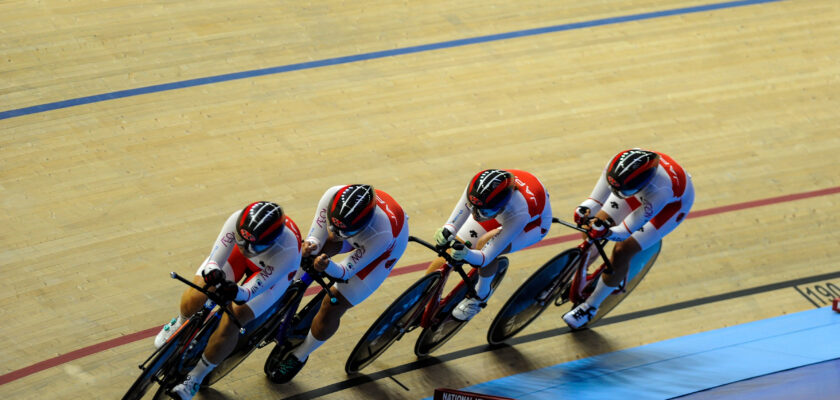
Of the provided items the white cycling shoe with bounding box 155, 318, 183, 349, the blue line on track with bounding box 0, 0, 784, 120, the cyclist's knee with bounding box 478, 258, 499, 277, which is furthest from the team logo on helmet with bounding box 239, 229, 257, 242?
the blue line on track with bounding box 0, 0, 784, 120

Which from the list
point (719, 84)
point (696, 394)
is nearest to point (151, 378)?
point (696, 394)

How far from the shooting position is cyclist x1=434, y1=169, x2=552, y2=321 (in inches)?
167

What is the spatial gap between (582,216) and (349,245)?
49.0 inches

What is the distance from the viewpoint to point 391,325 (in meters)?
4.46

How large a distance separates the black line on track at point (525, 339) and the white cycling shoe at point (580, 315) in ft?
0.36

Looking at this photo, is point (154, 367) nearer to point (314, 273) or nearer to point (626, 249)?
point (314, 273)

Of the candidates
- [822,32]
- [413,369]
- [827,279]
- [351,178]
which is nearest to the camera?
[413,369]

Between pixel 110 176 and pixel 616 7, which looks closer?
pixel 110 176

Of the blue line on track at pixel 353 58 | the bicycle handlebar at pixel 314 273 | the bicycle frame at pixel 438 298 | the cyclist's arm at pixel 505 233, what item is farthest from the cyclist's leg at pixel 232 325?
the blue line on track at pixel 353 58

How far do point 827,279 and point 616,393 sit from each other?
1.93 meters

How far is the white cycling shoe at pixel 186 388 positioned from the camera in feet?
13.4

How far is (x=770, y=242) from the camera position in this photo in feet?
19.1

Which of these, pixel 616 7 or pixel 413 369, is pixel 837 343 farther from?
pixel 616 7

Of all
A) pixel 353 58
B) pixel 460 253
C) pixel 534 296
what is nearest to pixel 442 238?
pixel 460 253
